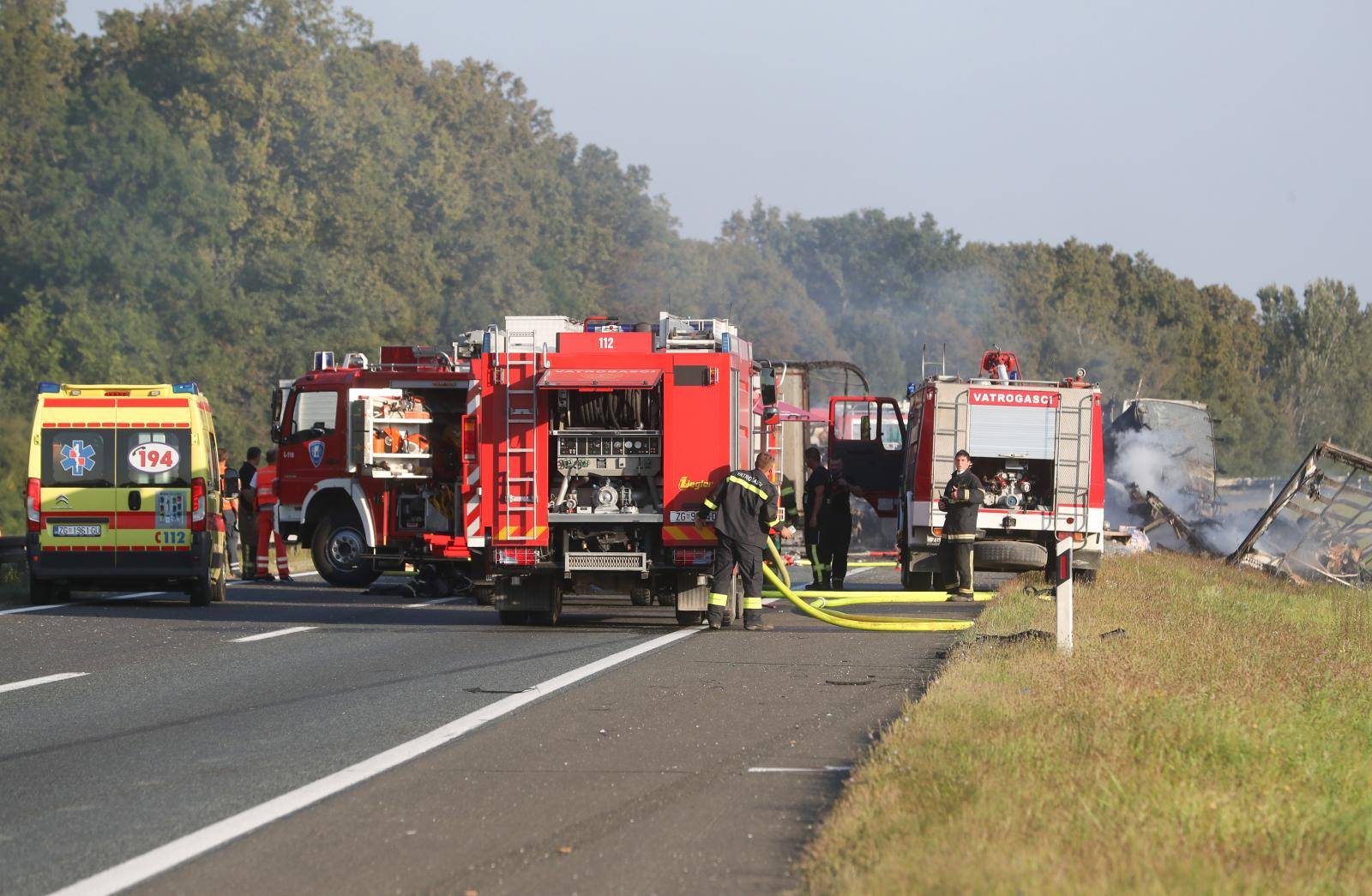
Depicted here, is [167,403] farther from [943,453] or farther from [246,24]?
[246,24]

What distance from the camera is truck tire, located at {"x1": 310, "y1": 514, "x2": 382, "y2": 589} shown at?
24531 mm

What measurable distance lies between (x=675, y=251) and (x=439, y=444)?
316 ft

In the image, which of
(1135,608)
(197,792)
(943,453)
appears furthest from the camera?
(943,453)

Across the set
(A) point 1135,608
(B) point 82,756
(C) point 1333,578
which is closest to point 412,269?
(C) point 1333,578

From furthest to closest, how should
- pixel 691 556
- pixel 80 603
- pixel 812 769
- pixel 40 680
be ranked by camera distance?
pixel 80 603
pixel 691 556
pixel 40 680
pixel 812 769

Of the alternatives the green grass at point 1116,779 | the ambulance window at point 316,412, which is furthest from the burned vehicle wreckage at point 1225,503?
the green grass at point 1116,779

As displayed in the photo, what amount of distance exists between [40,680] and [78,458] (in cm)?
754

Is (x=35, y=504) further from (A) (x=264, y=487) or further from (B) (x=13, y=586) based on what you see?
(A) (x=264, y=487)

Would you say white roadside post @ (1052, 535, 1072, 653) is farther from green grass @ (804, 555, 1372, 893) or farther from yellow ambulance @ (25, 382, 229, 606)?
yellow ambulance @ (25, 382, 229, 606)

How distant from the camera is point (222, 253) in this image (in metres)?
68.8

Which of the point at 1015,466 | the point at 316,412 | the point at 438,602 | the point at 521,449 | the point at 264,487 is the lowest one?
the point at 438,602

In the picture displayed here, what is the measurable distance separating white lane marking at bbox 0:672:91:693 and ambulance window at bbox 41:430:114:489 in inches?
274

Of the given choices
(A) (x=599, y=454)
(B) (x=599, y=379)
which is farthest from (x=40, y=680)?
(A) (x=599, y=454)

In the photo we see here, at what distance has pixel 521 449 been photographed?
1700cm
